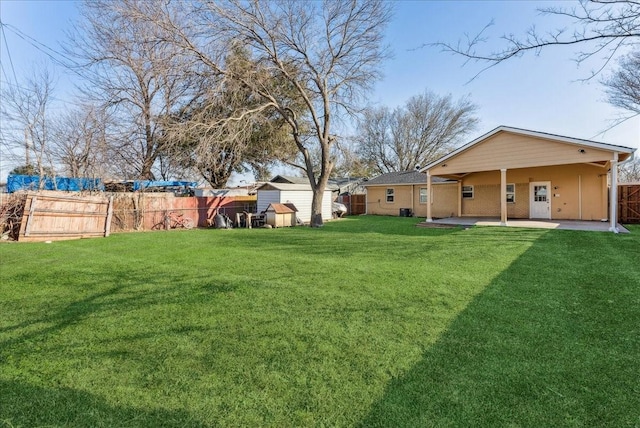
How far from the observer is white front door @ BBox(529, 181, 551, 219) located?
15.0 metres

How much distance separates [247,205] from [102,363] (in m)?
16.2

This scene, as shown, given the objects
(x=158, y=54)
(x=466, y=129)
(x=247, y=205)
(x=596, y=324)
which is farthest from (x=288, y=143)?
(x=596, y=324)

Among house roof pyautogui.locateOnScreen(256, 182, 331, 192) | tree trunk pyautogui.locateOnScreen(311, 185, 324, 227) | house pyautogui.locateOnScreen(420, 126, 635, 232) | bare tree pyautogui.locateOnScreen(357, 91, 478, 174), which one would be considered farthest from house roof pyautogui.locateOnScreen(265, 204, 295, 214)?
bare tree pyautogui.locateOnScreen(357, 91, 478, 174)

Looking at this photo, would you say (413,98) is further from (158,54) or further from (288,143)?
(158,54)

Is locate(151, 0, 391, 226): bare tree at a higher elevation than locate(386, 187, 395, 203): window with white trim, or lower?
higher

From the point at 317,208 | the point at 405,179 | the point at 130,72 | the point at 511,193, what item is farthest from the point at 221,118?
the point at 511,193

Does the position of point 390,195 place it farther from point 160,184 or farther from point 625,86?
point 160,184

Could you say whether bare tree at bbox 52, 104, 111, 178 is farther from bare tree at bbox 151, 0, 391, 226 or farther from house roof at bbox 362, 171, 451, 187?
house roof at bbox 362, 171, 451, 187

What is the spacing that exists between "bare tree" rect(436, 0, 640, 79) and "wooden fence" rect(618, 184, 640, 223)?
578 inches

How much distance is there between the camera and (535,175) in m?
15.2

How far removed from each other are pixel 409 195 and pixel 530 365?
18601mm

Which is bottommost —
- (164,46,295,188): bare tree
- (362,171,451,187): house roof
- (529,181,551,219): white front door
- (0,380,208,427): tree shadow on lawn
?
(0,380,208,427): tree shadow on lawn

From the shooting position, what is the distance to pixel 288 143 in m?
21.5

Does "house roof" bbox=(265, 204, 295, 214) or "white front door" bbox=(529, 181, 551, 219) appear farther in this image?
"house roof" bbox=(265, 204, 295, 214)
